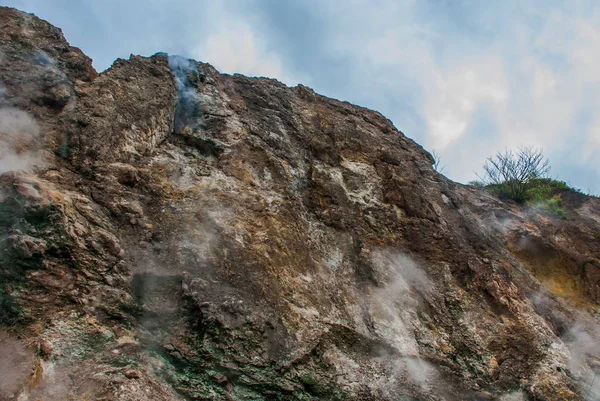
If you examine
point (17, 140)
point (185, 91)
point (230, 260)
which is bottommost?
point (230, 260)

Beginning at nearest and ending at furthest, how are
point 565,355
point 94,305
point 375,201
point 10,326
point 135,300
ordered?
point 10,326 < point 94,305 < point 135,300 < point 565,355 < point 375,201

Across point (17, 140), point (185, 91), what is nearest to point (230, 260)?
point (17, 140)

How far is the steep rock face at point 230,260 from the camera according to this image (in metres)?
4.75

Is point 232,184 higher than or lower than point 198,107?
A: lower

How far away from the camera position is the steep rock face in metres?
4.75

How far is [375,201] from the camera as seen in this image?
8.62 meters

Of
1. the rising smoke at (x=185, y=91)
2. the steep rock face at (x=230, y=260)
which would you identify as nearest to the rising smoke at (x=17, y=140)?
the steep rock face at (x=230, y=260)

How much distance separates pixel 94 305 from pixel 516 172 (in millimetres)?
14859

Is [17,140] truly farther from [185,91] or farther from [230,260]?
[185,91]

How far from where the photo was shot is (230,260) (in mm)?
5910

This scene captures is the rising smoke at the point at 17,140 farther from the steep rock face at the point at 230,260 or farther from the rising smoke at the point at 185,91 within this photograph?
the rising smoke at the point at 185,91

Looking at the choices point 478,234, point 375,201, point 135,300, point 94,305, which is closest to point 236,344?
point 135,300

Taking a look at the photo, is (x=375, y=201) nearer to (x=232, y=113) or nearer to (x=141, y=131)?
(x=232, y=113)

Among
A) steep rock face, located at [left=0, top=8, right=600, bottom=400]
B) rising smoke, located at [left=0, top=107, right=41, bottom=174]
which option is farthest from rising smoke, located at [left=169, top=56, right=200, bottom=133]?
rising smoke, located at [left=0, top=107, right=41, bottom=174]
